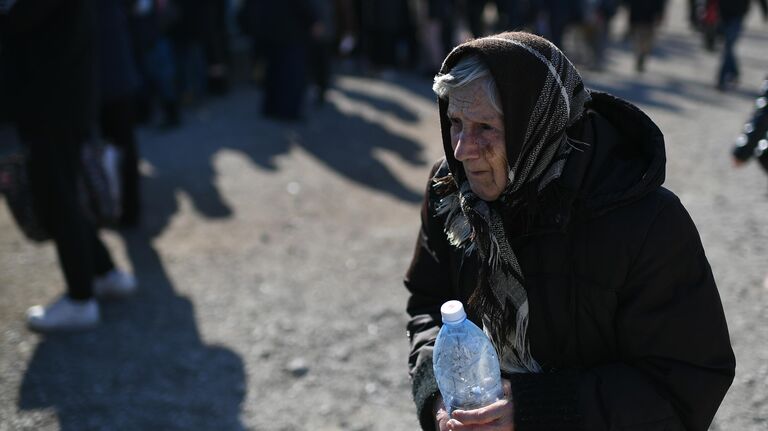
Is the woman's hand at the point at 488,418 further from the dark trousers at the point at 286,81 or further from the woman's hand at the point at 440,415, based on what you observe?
the dark trousers at the point at 286,81

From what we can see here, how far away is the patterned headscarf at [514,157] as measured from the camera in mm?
1918

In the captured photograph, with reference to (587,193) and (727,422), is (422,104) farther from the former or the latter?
(587,193)

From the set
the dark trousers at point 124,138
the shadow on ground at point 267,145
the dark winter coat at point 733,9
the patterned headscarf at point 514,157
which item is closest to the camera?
the patterned headscarf at point 514,157

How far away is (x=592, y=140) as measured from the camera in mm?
2027

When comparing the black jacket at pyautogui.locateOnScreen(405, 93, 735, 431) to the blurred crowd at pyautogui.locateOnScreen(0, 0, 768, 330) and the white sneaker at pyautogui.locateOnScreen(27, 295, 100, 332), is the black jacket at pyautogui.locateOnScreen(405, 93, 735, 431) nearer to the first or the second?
the blurred crowd at pyautogui.locateOnScreen(0, 0, 768, 330)

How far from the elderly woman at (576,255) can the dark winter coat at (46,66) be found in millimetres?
2985

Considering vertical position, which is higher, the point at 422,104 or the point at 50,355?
the point at 50,355

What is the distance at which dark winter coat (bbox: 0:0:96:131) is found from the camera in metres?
4.38

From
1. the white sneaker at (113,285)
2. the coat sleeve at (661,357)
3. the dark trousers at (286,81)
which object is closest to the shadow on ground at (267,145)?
the dark trousers at (286,81)

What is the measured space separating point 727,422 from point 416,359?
1.85 m

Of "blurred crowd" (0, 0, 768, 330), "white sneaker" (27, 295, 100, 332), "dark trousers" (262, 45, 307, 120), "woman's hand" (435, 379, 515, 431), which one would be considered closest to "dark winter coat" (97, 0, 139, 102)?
"blurred crowd" (0, 0, 768, 330)

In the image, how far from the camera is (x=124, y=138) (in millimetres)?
6156

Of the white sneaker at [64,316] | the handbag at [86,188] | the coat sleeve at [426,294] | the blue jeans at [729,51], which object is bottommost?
the blue jeans at [729,51]

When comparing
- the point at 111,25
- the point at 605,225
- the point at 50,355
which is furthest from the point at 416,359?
the point at 111,25
